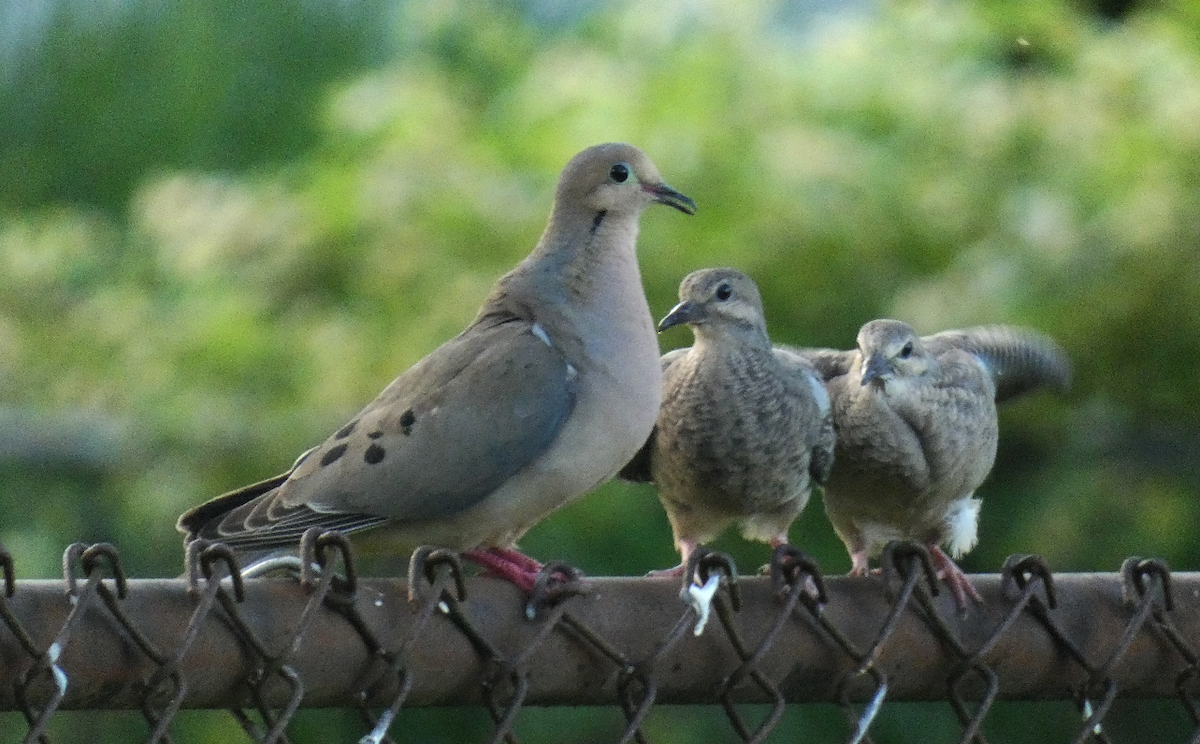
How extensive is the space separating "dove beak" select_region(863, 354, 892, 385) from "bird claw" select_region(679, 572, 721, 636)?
1147mm

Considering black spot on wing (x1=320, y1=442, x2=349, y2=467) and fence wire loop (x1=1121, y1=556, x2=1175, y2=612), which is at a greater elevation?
black spot on wing (x1=320, y1=442, x2=349, y2=467)

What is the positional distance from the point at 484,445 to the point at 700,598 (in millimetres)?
847

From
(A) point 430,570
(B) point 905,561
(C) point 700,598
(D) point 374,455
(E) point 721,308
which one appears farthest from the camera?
(E) point 721,308

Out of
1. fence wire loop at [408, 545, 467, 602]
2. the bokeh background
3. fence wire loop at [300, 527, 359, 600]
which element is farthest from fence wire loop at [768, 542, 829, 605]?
the bokeh background

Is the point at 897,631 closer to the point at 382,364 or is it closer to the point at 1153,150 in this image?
the point at 382,364

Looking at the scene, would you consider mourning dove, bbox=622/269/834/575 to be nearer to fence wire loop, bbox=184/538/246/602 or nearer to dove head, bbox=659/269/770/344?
dove head, bbox=659/269/770/344

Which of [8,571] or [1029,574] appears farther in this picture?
[1029,574]

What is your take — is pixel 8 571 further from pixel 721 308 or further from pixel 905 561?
pixel 721 308

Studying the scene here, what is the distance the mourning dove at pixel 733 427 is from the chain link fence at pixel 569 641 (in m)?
0.82

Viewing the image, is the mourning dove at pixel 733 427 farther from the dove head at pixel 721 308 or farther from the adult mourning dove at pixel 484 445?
the adult mourning dove at pixel 484 445

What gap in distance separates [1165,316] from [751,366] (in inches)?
96.4

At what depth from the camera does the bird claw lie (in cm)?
178

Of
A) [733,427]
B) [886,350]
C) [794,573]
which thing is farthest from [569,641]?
[886,350]

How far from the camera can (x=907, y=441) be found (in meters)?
2.92
